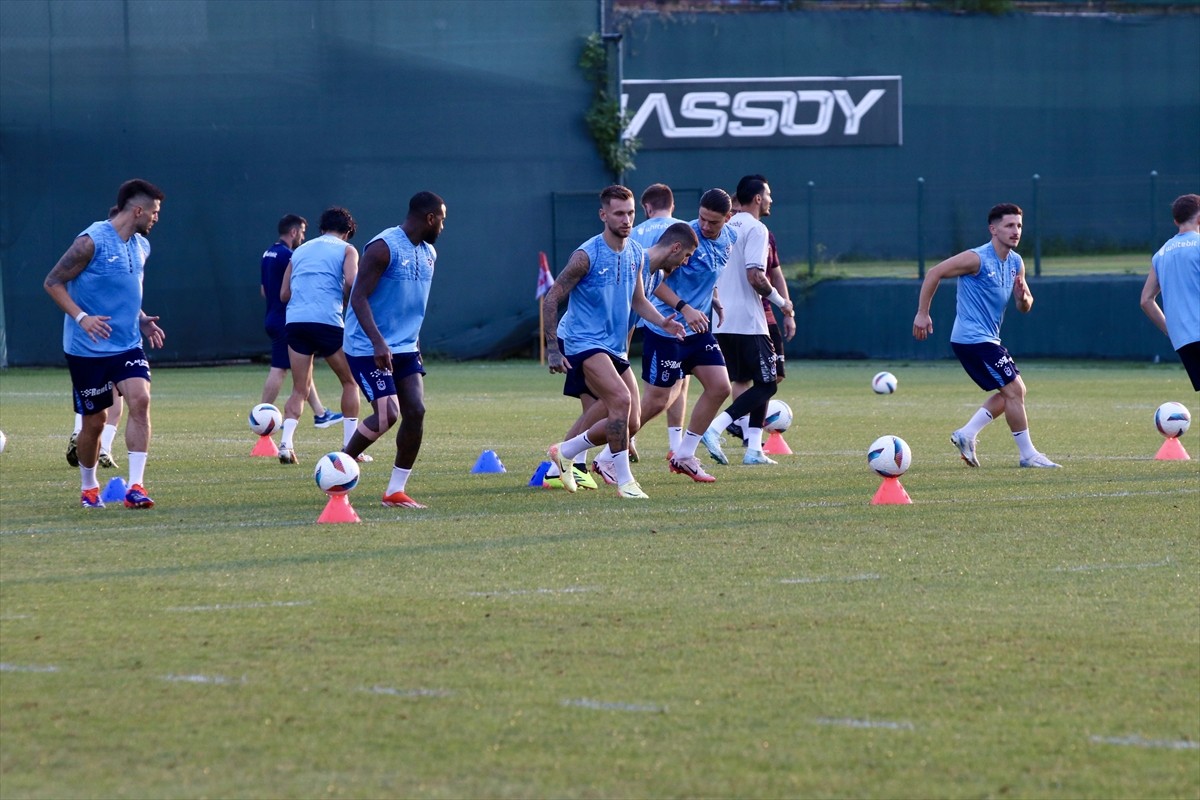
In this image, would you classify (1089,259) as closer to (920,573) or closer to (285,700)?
(920,573)

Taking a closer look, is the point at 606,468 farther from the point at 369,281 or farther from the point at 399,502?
the point at 369,281

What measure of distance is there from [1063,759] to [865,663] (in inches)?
49.7

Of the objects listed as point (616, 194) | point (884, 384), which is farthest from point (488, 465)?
point (884, 384)

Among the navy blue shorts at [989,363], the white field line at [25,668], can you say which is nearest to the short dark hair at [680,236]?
the navy blue shorts at [989,363]

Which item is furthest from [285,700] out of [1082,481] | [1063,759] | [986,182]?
[986,182]

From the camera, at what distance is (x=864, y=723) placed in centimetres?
515

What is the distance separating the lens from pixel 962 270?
43.1 feet

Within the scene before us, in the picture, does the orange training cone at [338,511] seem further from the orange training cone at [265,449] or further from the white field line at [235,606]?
the orange training cone at [265,449]

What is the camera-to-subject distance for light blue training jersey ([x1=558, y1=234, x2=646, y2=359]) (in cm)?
1101

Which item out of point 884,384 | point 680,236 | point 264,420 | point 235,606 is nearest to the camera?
point 235,606

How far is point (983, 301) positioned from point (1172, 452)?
A: 201 cm

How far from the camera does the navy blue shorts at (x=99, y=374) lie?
34.9ft

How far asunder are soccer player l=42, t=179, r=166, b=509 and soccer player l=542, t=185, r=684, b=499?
2.64 metres

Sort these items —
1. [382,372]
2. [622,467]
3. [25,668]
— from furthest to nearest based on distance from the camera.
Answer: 1. [622,467]
2. [382,372]
3. [25,668]
